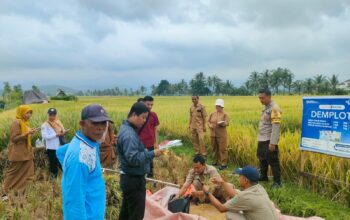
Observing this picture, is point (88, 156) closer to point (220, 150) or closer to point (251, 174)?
point (251, 174)

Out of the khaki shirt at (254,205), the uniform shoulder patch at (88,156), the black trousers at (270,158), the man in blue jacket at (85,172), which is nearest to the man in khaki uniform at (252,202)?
the khaki shirt at (254,205)

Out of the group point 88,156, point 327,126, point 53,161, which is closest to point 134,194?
point 88,156

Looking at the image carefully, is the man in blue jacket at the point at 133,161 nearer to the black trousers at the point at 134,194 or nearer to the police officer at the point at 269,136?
the black trousers at the point at 134,194

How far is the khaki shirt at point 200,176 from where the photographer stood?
4.47 m

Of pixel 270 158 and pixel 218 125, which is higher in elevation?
pixel 218 125

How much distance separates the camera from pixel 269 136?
5805 mm

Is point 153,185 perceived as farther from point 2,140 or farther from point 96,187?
point 2,140

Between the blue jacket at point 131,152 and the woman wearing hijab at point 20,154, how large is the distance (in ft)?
9.20

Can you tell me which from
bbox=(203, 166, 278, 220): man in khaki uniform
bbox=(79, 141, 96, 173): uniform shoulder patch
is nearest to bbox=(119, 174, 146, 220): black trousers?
bbox=(203, 166, 278, 220): man in khaki uniform

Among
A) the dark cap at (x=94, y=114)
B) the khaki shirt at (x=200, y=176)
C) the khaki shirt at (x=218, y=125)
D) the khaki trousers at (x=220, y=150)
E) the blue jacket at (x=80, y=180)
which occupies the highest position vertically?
the dark cap at (x=94, y=114)

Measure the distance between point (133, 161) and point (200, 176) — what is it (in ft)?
5.38

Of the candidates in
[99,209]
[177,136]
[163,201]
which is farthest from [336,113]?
[177,136]

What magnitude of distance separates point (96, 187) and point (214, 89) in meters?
80.1

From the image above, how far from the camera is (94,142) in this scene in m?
2.11
